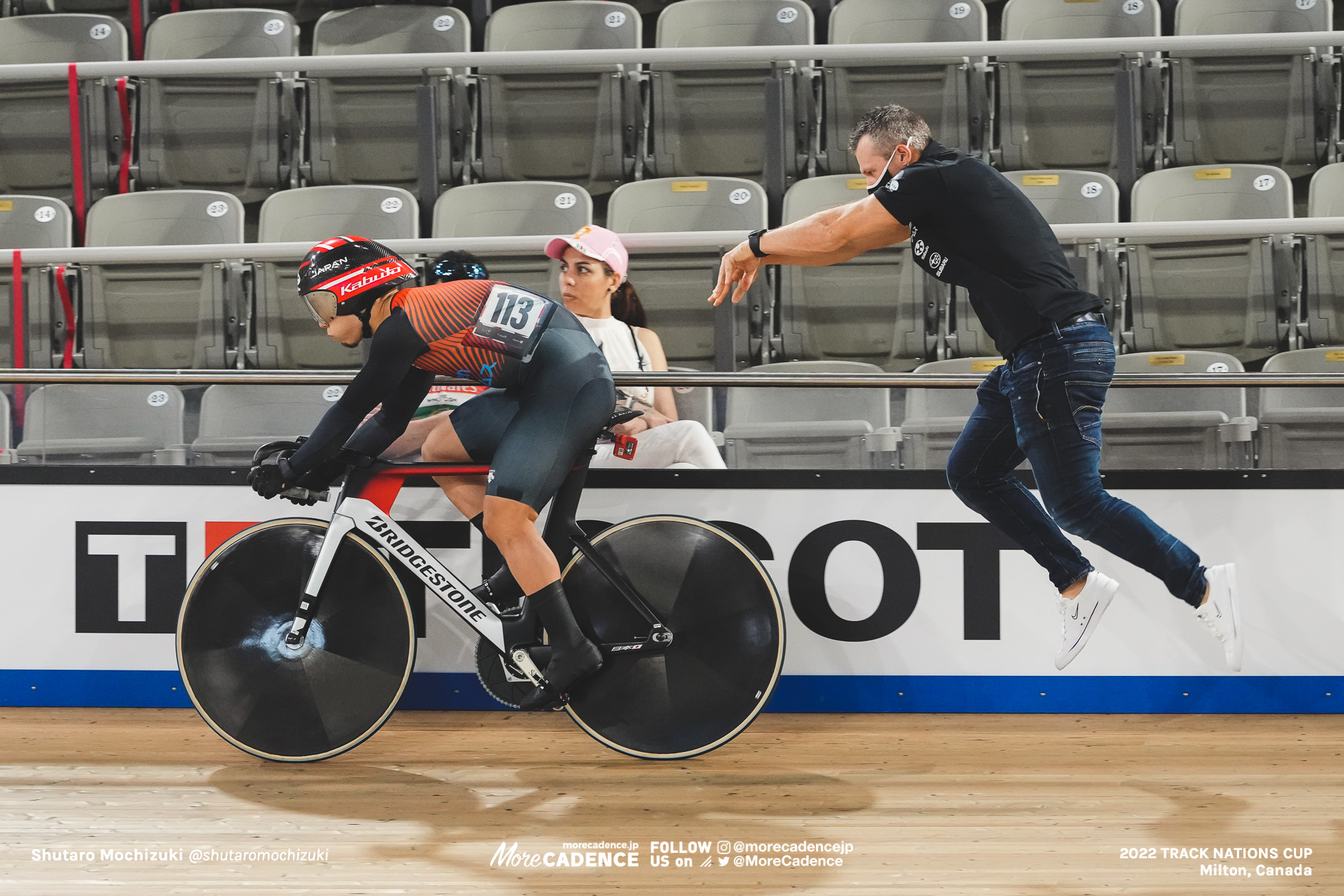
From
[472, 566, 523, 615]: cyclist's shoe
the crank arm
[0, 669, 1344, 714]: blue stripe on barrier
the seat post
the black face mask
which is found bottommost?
[0, 669, 1344, 714]: blue stripe on barrier

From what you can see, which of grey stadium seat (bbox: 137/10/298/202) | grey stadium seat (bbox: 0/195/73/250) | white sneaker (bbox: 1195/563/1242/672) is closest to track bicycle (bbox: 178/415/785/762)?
white sneaker (bbox: 1195/563/1242/672)

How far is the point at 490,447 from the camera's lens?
115 inches

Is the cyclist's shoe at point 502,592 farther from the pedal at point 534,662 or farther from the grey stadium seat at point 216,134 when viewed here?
the grey stadium seat at point 216,134

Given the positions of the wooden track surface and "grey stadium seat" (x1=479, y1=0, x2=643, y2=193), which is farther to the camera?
"grey stadium seat" (x1=479, y1=0, x2=643, y2=193)

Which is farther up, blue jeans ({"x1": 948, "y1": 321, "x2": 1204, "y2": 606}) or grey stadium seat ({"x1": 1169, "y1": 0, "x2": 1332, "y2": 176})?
grey stadium seat ({"x1": 1169, "y1": 0, "x2": 1332, "y2": 176})

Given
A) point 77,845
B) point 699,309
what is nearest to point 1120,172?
point 699,309

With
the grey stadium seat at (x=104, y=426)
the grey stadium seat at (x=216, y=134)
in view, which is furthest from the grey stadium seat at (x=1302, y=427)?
the grey stadium seat at (x=216, y=134)

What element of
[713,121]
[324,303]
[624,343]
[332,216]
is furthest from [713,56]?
[324,303]

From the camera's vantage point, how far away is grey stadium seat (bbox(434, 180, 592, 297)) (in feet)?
16.0

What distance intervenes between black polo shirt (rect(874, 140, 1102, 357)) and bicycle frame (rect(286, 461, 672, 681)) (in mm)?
1051

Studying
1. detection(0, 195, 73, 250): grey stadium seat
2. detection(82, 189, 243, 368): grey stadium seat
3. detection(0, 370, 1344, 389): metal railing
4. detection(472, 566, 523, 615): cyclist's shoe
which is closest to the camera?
detection(472, 566, 523, 615): cyclist's shoe

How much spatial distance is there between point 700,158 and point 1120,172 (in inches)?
75.5

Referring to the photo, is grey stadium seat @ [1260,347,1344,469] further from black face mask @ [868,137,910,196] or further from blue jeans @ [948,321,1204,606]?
black face mask @ [868,137,910,196]

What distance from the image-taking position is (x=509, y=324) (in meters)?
2.73
